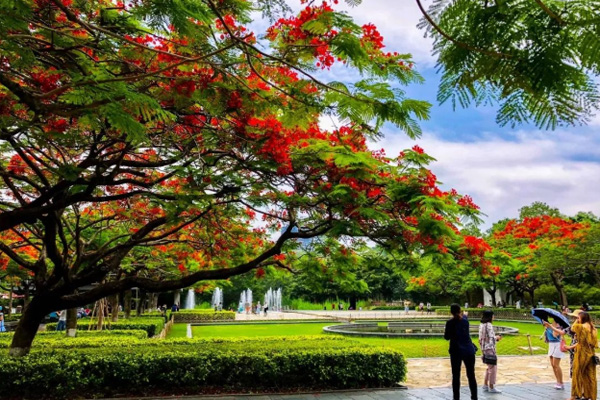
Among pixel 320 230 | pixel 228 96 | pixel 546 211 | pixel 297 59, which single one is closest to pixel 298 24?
pixel 297 59

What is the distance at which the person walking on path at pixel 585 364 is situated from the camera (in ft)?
21.8

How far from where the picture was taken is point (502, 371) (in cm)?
1038

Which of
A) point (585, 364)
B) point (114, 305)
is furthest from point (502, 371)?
point (114, 305)

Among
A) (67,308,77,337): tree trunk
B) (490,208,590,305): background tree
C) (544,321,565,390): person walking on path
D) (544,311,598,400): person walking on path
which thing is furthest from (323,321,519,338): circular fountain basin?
(544,311,598,400): person walking on path

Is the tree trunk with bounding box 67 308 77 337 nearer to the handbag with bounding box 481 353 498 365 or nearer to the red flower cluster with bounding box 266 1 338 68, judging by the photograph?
the handbag with bounding box 481 353 498 365

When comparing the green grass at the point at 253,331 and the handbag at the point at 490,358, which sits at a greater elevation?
the handbag at the point at 490,358

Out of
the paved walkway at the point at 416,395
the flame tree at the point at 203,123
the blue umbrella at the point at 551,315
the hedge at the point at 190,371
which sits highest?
the flame tree at the point at 203,123

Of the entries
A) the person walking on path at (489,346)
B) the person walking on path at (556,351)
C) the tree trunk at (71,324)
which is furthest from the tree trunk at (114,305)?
the person walking on path at (556,351)

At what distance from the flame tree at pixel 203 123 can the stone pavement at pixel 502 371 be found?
319 centimetres

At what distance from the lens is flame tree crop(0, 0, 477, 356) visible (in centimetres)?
321

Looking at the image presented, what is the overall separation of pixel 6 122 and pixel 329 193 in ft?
13.8

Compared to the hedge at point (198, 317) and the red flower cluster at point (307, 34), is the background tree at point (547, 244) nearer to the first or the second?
the red flower cluster at point (307, 34)

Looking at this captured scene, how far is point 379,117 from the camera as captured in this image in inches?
120

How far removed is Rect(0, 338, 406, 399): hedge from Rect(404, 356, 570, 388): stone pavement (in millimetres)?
1022
